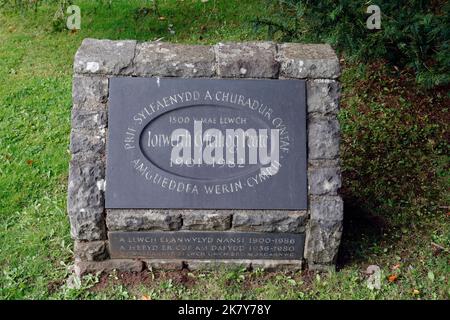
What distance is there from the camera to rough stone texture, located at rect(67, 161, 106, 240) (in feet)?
10.5

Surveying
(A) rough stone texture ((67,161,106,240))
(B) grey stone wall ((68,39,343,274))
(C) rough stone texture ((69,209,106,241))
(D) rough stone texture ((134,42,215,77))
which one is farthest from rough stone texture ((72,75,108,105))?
(C) rough stone texture ((69,209,106,241))

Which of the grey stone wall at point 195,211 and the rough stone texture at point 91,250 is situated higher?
the grey stone wall at point 195,211

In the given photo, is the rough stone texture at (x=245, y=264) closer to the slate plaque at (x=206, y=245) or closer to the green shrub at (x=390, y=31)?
the slate plaque at (x=206, y=245)

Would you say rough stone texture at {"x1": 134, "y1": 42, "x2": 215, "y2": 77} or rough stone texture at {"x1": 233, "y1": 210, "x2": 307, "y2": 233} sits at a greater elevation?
rough stone texture at {"x1": 134, "y1": 42, "x2": 215, "y2": 77}

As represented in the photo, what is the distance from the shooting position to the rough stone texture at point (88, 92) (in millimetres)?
3240

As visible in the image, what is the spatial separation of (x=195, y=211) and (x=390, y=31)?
2.12 meters

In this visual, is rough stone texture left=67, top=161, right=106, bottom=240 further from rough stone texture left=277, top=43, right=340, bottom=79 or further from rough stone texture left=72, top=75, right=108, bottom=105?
rough stone texture left=277, top=43, right=340, bottom=79

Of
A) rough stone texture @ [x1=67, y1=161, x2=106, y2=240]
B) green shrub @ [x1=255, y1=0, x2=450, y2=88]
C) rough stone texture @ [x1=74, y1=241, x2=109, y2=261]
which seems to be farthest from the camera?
green shrub @ [x1=255, y1=0, x2=450, y2=88]

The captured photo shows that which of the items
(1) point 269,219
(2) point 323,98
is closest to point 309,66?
(2) point 323,98

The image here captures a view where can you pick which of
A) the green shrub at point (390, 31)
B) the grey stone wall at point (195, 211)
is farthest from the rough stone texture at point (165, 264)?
the green shrub at point (390, 31)

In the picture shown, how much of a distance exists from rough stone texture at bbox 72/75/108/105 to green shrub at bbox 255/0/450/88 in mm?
1865

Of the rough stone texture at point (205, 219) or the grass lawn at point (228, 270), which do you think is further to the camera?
the grass lawn at point (228, 270)

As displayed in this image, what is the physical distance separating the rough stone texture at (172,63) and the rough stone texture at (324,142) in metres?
0.69

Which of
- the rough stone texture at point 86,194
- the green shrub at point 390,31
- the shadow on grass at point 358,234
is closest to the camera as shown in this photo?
the rough stone texture at point 86,194
